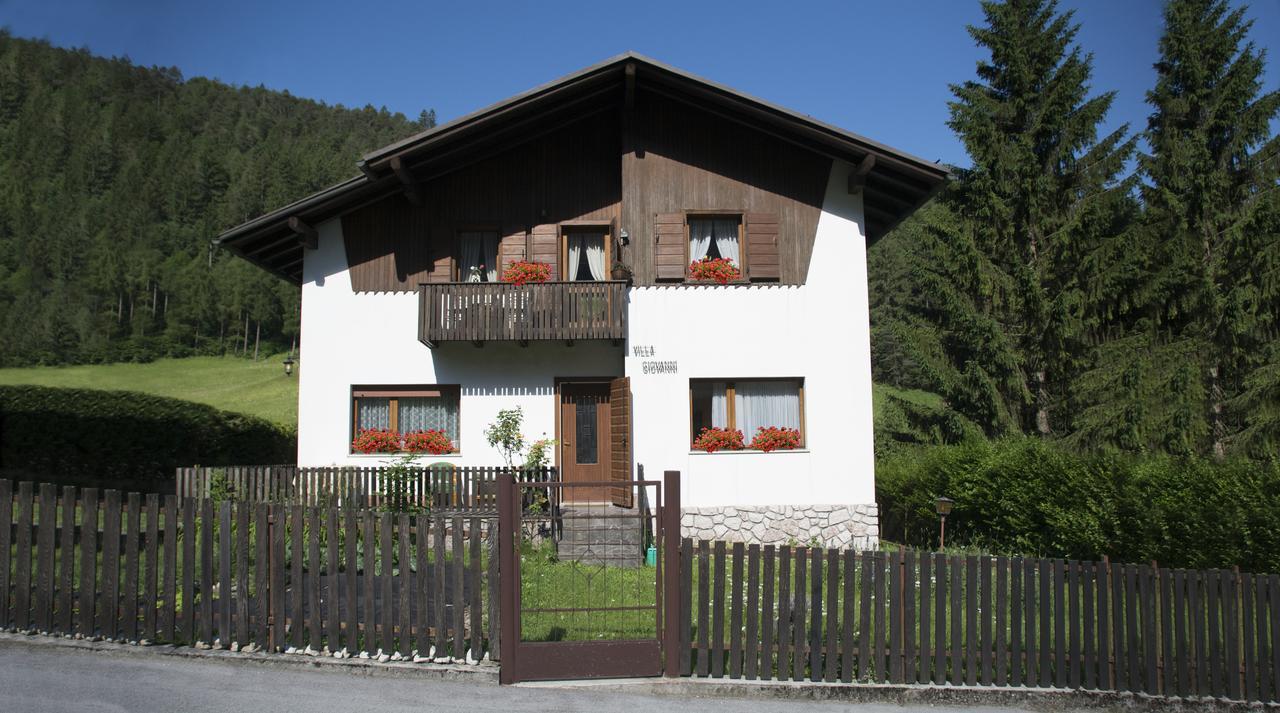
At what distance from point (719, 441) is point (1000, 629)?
8.25 meters

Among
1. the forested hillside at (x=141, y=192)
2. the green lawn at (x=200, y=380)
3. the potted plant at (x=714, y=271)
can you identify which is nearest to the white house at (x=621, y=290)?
the potted plant at (x=714, y=271)

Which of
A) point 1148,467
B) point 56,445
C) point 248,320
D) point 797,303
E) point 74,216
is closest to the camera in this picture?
point 1148,467

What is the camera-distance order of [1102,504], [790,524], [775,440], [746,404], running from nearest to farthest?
[1102,504]
[790,524]
[775,440]
[746,404]

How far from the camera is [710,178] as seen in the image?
52.4 feet

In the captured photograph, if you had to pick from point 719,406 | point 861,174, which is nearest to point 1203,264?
point 861,174

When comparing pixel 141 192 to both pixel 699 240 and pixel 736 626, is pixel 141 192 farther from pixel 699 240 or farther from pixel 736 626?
pixel 736 626

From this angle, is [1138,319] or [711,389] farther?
[1138,319]

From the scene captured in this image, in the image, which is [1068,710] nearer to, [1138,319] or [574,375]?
[574,375]

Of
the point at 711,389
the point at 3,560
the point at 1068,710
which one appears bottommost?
the point at 1068,710

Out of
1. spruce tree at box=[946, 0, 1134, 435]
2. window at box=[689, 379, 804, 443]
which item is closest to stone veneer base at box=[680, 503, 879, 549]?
window at box=[689, 379, 804, 443]

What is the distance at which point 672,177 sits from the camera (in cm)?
1591

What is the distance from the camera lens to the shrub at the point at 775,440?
15.3 meters

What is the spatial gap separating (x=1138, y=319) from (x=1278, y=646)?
16746 millimetres

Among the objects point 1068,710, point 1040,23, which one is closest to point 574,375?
point 1068,710
